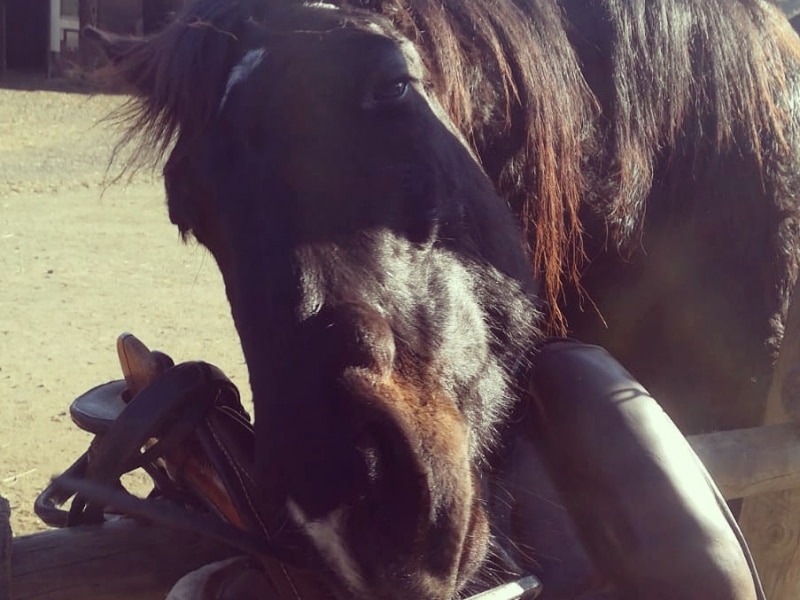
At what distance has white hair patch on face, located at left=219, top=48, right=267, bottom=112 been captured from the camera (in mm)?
1424

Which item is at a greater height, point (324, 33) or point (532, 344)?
point (324, 33)

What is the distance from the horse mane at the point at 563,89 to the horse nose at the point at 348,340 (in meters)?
0.44

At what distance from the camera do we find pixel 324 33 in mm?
1430

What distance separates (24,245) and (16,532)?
13.0 ft

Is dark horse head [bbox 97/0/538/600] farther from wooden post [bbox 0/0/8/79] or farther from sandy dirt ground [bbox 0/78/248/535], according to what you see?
wooden post [bbox 0/0/8/79]

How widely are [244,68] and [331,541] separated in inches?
28.3

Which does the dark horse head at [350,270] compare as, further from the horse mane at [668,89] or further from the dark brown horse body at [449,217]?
the horse mane at [668,89]

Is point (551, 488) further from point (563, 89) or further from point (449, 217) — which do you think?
point (563, 89)

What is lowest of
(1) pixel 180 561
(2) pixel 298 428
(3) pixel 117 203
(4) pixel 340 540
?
(3) pixel 117 203

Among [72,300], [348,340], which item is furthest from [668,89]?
[72,300]

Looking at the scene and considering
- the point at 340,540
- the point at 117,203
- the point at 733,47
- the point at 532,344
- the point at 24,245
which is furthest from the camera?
the point at 117,203

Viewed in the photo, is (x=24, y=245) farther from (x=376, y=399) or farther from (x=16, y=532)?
(x=376, y=399)

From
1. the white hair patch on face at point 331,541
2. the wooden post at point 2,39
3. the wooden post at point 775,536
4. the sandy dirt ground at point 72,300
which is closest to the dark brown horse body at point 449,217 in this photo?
the white hair patch on face at point 331,541

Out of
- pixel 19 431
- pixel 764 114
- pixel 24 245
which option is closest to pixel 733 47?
pixel 764 114
